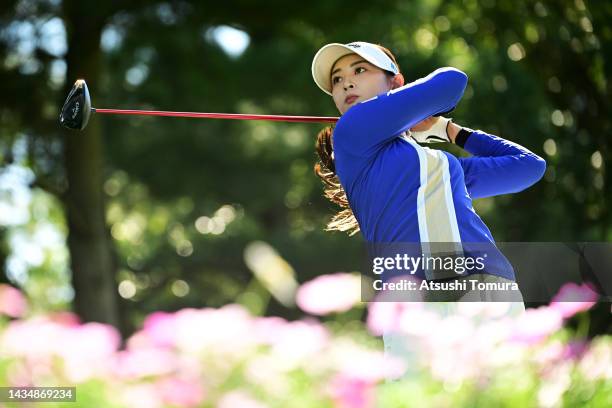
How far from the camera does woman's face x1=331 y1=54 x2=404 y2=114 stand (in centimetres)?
232

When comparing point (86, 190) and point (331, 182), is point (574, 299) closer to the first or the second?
point (331, 182)

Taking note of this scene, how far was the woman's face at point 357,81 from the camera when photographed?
232 cm

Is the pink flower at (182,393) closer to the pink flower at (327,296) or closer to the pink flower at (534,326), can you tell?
the pink flower at (327,296)

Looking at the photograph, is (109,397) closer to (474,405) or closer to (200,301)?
(474,405)

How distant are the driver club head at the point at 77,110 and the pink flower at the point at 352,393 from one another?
152 cm

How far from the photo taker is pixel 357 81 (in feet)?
7.64

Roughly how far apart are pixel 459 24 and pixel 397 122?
7961 millimetres

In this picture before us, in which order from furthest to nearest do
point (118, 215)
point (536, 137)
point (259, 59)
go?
point (118, 215) → point (259, 59) → point (536, 137)

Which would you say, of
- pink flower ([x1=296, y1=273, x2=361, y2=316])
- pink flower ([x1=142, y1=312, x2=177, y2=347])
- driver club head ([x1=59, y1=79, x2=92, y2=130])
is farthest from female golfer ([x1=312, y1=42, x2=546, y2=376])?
driver club head ([x1=59, y1=79, x2=92, y2=130])

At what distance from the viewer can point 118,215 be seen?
582 inches

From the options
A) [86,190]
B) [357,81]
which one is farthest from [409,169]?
[86,190]

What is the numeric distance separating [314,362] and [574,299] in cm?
131

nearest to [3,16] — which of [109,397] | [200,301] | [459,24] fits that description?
[459,24]

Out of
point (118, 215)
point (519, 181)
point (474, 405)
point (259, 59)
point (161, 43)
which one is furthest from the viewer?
point (118, 215)
